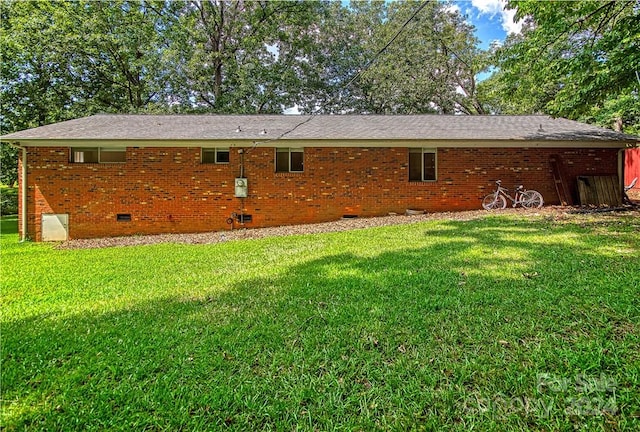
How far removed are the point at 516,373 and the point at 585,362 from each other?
1.69 feet

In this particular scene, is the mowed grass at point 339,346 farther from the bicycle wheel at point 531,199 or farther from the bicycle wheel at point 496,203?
the bicycle wheel at point 531,199

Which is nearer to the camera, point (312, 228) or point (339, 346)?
point (339, 346)

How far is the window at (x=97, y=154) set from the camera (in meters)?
10.8

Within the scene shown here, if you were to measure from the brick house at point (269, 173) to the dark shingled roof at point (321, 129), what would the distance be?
0.09m

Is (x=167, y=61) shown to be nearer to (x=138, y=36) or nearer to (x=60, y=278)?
(x=138, y=36)

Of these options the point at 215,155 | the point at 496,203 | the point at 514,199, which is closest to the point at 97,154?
the point at 215,155

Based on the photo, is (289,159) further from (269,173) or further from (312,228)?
(312,228)

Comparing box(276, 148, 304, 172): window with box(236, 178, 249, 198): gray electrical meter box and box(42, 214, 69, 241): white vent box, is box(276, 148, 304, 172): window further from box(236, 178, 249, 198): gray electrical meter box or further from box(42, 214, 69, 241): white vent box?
box(42, 214, 69, 241): white vent box

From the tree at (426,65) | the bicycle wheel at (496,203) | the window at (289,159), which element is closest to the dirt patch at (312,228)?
the bicycle wheel at (496,203)

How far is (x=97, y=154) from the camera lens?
35.5ft

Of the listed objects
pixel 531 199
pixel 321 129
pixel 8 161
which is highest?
pixel 321 129

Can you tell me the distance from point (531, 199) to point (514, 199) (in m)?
0.46

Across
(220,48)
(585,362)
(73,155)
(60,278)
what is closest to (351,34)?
(220,48)

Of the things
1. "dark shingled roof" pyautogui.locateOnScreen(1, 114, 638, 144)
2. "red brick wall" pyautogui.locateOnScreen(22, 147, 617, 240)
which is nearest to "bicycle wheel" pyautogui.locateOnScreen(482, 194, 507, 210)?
"red brick wall" pyautogui.locateOnScreen(22, 147, 617, 240)
